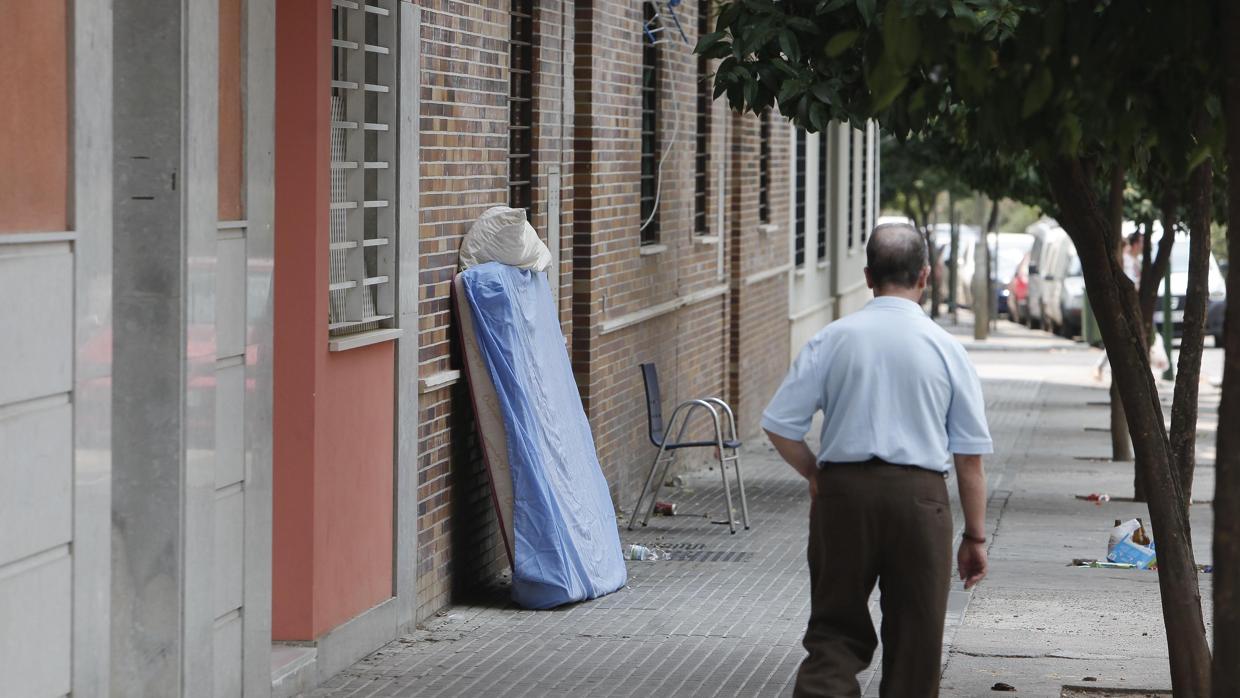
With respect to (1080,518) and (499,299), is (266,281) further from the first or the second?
(1080,518)

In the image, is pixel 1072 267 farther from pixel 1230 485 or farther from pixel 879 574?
pixel 1230 485

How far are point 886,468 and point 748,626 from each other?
3.71 metres

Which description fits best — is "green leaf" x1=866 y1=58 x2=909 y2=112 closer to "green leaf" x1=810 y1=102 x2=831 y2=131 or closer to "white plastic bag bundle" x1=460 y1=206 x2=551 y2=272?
"green leaf" x1=810 y1=102 x2=831 y2=131

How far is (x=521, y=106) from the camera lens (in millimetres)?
10820

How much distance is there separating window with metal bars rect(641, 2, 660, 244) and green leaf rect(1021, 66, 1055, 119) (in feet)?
33.3

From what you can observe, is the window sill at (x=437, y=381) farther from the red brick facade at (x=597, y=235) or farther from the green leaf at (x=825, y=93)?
the green leaf at (x=825, y=93)

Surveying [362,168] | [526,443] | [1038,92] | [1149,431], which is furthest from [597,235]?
[1038,92]

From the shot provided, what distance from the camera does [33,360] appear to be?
520 centimetres

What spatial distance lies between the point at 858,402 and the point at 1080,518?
26.9 feet

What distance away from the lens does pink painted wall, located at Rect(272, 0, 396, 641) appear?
7.41m

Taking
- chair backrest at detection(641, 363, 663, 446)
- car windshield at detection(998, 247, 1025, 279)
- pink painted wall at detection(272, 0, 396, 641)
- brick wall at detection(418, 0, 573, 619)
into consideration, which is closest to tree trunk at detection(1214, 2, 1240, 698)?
pink painted wall at detection(272, 0, 396, 641)

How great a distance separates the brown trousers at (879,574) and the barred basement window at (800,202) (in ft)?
52.7

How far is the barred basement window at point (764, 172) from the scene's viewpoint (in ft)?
61.7

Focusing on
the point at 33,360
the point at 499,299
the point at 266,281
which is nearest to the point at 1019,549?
the point at 499,299
